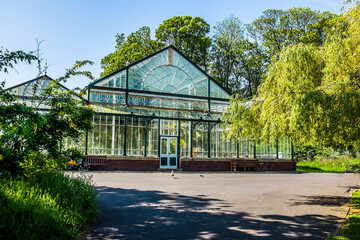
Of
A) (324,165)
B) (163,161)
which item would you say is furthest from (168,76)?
(324,165)

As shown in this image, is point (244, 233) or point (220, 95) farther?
point (220, 95)

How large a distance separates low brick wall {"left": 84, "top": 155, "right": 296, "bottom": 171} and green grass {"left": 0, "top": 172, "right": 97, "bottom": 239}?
542 inches

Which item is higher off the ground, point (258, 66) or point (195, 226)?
point (258, 66)

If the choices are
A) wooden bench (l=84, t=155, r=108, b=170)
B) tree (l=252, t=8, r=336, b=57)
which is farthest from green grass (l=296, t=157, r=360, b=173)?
wooden bench (l=84, t=155, r=108, b=170)

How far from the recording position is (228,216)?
22.6ft

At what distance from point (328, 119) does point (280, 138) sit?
1580 millimetres

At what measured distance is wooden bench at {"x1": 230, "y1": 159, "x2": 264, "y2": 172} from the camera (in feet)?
76.7

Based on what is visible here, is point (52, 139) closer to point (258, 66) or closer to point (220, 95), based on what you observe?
point (220, 95)

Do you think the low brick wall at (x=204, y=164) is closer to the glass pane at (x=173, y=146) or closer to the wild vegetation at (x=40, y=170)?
the glass pane at (x=173, y=146)

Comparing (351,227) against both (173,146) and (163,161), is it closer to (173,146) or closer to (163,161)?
(163,161)

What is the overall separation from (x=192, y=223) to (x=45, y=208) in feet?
9.13

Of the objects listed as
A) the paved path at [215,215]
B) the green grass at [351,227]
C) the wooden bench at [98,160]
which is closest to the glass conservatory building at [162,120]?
the wooden bench at [98,160]

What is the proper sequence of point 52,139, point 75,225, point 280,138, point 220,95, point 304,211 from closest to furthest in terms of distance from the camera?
1. point 75,225
2. point 52,139
3. point 304,211
4. point 280,138
5. point 220,95

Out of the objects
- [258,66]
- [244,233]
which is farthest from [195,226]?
[258,66]
